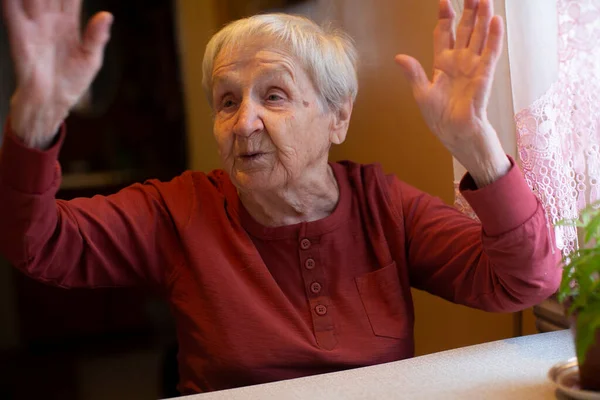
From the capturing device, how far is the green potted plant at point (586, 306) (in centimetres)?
93

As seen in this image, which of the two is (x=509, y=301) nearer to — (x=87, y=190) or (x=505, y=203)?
(x=505, y=203)

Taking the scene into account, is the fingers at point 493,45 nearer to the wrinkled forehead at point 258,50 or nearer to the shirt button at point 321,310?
the wrinkled forehead at point 258,50

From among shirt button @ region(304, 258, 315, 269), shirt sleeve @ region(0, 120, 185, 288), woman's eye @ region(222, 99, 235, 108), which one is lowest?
shirt button @ region(304, 258, 315, 269)

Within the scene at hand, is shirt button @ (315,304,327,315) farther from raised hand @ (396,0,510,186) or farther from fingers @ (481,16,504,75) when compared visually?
fingers @ (481,16,504,75)

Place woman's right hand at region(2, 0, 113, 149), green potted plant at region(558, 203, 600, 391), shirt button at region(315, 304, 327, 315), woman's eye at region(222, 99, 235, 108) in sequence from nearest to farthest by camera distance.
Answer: green potted plant at region(558, 203, 600, 391) → woman's right hand at region(2, 0, 113, 149) → shirt button at region(315, 304, 327, 315) → woman's eye at region(222, 99, 235, 108)

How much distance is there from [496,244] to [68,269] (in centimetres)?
77

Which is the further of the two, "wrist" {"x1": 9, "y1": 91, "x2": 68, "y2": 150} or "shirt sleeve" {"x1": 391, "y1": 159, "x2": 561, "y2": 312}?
"shirt sleeve" {"x1": 391, "y1": 159, "x2": 561, "y2": 312}

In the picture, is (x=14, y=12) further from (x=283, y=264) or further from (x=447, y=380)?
(x=447, y=380)

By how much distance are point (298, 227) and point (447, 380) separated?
47cm

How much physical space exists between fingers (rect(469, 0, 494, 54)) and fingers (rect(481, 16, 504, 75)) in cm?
1

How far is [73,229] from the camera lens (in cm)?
133

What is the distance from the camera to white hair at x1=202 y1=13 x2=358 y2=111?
1457 millimetres

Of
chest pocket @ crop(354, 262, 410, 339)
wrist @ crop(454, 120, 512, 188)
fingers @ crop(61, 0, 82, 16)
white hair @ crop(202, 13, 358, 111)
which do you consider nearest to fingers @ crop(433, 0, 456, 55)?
wrist @ crop(454, 120, 512, 188)

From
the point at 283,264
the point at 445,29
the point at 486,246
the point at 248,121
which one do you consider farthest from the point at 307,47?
the point at 486,246
